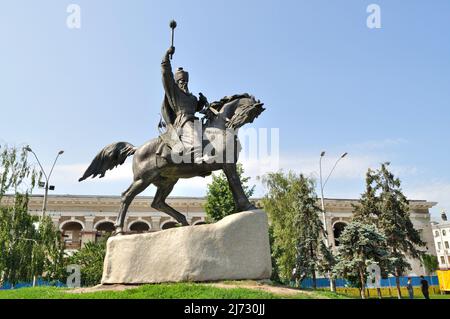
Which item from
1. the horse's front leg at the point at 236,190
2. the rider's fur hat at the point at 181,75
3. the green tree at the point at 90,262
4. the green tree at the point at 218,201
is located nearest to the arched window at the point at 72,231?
the green tree at the point at 90,262

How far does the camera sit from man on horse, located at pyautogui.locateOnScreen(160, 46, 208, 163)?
7.53 metres

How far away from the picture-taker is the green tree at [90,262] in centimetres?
2647

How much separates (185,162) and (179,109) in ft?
4.27

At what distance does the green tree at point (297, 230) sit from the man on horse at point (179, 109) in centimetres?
2187

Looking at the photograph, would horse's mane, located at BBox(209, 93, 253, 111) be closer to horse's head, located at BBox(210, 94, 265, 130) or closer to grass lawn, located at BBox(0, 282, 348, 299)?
horse's head, located at BBox(210, 94, 265, 130)

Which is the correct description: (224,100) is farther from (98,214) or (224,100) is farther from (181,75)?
(98,214)

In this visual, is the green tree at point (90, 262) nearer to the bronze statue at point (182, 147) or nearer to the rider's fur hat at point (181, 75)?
the bronze statue at point (182, 147)

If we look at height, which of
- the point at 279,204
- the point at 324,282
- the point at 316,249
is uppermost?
the point at 279,204

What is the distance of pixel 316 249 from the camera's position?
2864cm

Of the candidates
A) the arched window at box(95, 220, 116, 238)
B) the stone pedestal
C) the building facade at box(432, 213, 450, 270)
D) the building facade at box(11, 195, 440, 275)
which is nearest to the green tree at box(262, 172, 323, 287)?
the building facade at box(11, 195, 440, 275)

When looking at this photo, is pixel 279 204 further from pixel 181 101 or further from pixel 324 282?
pixel 181 101

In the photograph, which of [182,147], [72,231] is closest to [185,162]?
[182,147]
